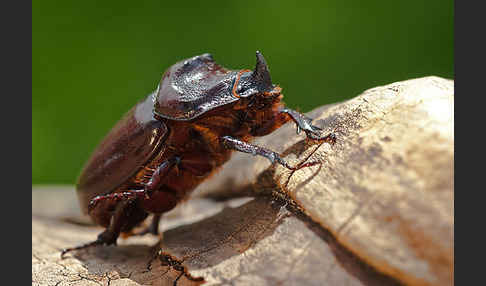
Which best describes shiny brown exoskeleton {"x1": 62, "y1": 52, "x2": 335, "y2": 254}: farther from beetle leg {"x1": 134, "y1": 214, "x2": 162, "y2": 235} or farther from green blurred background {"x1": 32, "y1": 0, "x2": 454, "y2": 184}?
green blurred background {"x1": 32, "y1": 0, "x2": 454, "y2": 184}

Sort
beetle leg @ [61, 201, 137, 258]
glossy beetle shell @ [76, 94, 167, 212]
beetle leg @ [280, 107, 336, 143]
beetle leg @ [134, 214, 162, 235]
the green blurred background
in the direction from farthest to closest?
the green blurred background
beetle leg @ [134, 214, 162, 235]
beetle leg @ [61, 201, 137, 258]
glossy beetle shell @ [76, 94, 167, 212]
beetle leg @ [280, 107, 336, 143]

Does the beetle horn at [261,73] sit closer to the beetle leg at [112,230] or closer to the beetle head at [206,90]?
the beetle head at [206,90]

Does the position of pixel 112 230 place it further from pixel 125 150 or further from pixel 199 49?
pixel 199 49

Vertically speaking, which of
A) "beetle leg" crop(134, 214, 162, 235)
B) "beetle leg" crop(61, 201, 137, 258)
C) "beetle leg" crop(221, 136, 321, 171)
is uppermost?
"beetle leg" crop(221, 136, 321, 171)

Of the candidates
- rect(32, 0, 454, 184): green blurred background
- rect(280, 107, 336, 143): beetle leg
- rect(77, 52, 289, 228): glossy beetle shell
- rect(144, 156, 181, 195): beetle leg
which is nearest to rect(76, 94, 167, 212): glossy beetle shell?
rect(77, 52, 289, 228): glossy beetle shell

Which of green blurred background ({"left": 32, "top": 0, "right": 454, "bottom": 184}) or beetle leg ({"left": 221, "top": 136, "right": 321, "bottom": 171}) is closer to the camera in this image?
beetle leg ({"left": 221, "top": 136, "right": 321, "bottom": 171})

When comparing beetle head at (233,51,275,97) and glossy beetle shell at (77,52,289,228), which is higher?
beetle head at (233,51,275,97)

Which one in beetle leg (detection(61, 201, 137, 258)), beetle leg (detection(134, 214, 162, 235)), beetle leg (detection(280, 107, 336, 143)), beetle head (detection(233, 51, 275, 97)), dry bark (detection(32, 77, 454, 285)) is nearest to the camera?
dry bark (detection(32, 77, 454, 285))
